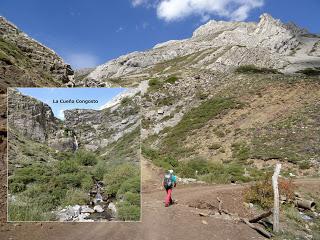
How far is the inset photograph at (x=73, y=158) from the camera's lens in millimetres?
10391

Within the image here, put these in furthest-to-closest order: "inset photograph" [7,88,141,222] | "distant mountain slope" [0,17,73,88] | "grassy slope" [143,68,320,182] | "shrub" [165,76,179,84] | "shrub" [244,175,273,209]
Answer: "shrub" [165,76,179,84], "grassy slope" [143,68,320,182], "shrub" [244,175,273,209], "distant mountain slope" [0,17,73,88], "inset photograph" [7,88,141,222]

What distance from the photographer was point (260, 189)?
21.1 m

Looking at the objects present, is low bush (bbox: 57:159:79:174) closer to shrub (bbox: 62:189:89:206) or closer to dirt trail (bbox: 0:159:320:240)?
shrub (bbox: 62:189:89:206)

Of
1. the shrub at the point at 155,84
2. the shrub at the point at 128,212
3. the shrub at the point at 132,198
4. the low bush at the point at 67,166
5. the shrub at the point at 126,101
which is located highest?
the shrub at the point at 155,84

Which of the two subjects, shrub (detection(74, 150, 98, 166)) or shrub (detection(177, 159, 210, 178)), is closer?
shrub (detection(74, 150, 98, 166))

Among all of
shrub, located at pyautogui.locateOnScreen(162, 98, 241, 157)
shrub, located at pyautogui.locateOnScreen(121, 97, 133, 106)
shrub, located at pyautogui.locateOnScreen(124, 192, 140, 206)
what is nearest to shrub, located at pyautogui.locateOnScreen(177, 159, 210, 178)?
shrub, located at pyautogui.locateOnScreen(162, 98, 241, 157)

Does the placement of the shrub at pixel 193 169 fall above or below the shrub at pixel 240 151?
below

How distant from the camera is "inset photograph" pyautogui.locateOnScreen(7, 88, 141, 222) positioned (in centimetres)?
1039

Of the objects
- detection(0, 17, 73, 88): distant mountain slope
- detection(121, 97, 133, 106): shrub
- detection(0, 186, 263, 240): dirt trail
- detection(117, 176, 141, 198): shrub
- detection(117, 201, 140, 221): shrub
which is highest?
detection(0, 17, 73, 88): distant mountain slope

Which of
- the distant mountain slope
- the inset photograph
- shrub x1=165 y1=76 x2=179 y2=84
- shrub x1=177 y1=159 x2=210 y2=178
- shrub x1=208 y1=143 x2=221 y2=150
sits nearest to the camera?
Answer: the inset photograph

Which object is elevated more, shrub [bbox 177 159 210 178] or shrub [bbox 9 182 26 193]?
shrub [bbox 9 182 26 193]

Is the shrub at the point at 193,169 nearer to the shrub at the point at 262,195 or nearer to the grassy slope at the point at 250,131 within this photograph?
the grassy slope at the point at 250,131

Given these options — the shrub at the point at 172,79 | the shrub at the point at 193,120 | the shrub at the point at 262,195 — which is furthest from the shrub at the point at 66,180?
the shrub at the point at 172,79

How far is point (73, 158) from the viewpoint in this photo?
34.9 ft
